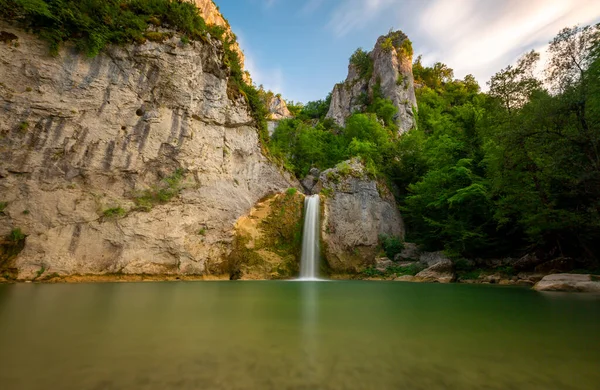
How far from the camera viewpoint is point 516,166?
11625 millimetres

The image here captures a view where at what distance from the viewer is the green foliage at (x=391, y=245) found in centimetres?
1920

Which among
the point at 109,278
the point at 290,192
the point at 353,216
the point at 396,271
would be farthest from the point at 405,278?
the point at 109,278

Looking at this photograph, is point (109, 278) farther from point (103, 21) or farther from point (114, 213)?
point (103, 21)

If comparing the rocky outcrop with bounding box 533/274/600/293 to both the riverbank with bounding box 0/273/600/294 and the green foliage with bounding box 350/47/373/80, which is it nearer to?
the riverbank with bounding box 0/273/600/294

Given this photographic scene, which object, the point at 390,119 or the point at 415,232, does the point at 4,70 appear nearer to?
the point at 415,232

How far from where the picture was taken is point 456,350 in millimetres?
2721

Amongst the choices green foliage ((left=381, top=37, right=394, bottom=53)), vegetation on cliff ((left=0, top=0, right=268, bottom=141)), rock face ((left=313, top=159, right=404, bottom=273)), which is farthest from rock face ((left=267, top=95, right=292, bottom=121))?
vegetation on cliff ((left=0, top=0, right=268, bottom=141))

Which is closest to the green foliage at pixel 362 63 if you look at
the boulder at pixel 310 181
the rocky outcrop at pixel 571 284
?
the boulder at pixel 310 181

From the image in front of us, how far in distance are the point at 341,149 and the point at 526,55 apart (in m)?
16.7

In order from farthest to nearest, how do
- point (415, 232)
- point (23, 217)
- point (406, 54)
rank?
point (406, 54)
point (415, 232)
point (23, 217)

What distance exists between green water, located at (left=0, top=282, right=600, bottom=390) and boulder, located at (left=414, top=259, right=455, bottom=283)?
11.1 meters

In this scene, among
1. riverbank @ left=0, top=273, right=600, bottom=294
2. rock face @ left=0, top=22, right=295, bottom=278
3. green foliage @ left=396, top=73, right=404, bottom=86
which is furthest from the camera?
green foliage @ left=396, top=73, right=404, bottom=86

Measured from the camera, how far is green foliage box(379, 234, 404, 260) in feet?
63.0

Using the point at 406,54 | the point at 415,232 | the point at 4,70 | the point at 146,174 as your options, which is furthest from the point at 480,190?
the point at 406,54
